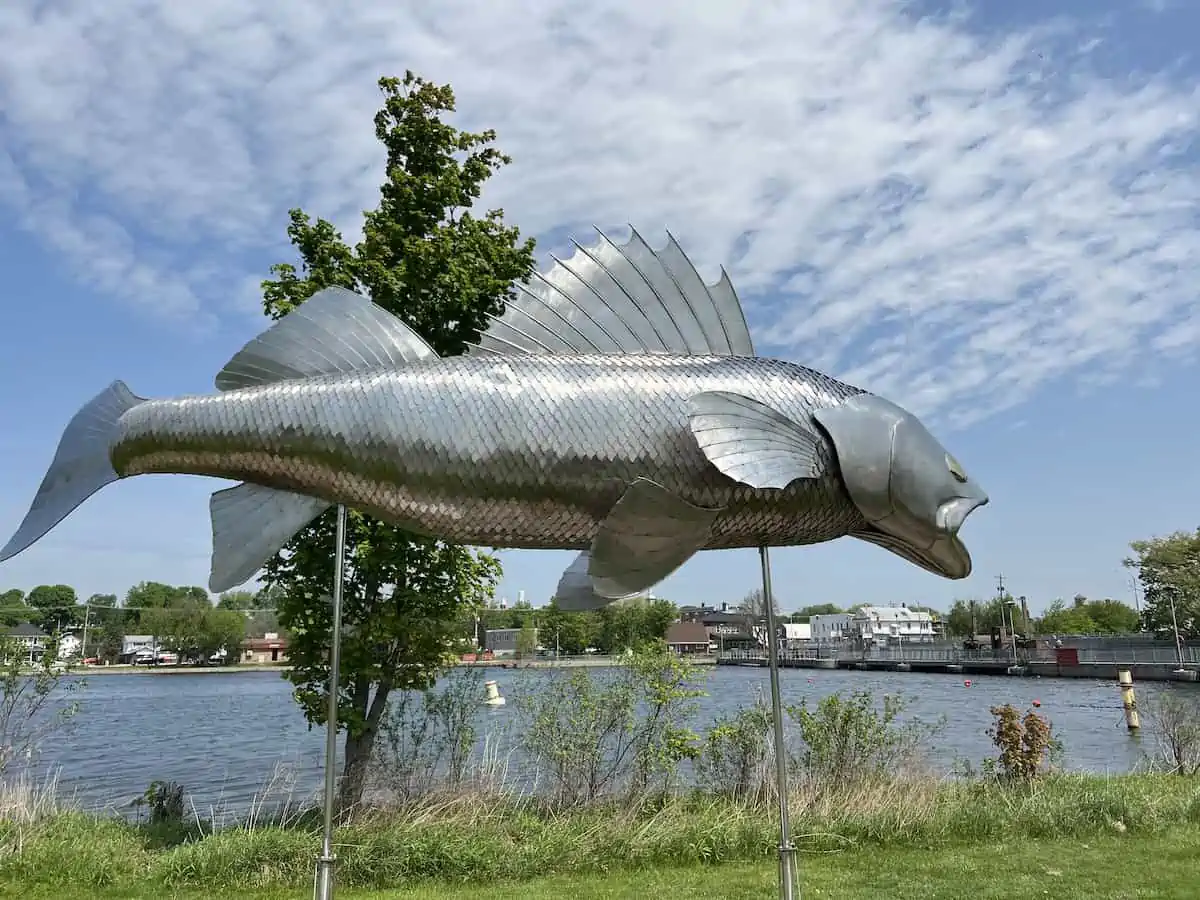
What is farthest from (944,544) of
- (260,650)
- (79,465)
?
(260,650)

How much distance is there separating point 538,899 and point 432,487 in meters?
4.98

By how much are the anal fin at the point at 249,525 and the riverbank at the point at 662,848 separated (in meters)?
4.83

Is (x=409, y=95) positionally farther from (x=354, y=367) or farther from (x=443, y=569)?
(x=354, y=367)

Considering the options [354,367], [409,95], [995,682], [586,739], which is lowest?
[995,682]

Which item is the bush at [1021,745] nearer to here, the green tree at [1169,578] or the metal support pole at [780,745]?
the metal support pole at [780,745]

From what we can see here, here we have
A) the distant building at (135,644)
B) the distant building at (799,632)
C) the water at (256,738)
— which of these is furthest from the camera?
the distant building at (799,632)

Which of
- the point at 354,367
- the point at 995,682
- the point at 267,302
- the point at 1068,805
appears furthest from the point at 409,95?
the point at 995,682

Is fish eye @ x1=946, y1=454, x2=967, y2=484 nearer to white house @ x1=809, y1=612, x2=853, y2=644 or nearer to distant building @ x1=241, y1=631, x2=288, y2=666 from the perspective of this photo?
distant building @ x1=241, y1=631, x2=288, y2=666

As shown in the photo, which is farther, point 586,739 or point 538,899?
point 586,739

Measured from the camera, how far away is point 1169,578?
4766cm

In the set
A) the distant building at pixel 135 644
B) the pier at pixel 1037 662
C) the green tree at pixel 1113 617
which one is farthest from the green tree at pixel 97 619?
the green tree at pixel 1113 617

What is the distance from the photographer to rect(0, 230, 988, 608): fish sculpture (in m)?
3.91

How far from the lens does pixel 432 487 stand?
3.96 m

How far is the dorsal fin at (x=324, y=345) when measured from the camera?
4203 millimetres
